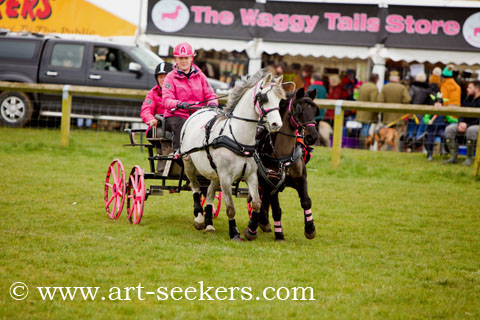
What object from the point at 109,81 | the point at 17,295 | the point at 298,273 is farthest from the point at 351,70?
the point at 17,295

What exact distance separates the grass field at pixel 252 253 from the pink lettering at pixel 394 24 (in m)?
6.65

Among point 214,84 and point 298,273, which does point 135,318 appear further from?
point 214,84

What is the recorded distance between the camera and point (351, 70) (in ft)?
67.3

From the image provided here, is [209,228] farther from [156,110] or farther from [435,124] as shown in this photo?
[435,124]

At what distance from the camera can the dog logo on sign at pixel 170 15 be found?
18875 mm

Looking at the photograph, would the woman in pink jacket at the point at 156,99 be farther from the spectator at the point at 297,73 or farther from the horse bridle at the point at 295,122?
the spectator at the point at 297,73

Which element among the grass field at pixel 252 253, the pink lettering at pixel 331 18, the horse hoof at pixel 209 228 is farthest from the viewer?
the pink lettering at pixel 331 18

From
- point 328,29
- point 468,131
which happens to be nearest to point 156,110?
point 468,131

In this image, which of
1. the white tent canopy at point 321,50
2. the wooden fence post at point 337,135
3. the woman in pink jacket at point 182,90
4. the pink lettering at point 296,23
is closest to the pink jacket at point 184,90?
the woman in pink jacket at point 182,90

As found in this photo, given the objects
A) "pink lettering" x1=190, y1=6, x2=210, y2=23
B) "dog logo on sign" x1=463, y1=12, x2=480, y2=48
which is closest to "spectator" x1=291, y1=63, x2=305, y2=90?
"pink lettering" x1=190, y1=6, x2=210, y2=23

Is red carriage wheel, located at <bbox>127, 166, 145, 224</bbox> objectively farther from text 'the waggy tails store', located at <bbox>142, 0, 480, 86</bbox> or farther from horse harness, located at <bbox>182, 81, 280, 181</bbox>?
text 'the waggy tails store', located at <bbox>142, 0, 480, 86</bbox>

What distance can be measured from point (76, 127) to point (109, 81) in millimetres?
1846

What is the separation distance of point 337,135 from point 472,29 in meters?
6.48

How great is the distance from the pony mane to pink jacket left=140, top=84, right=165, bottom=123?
5.78 ft
